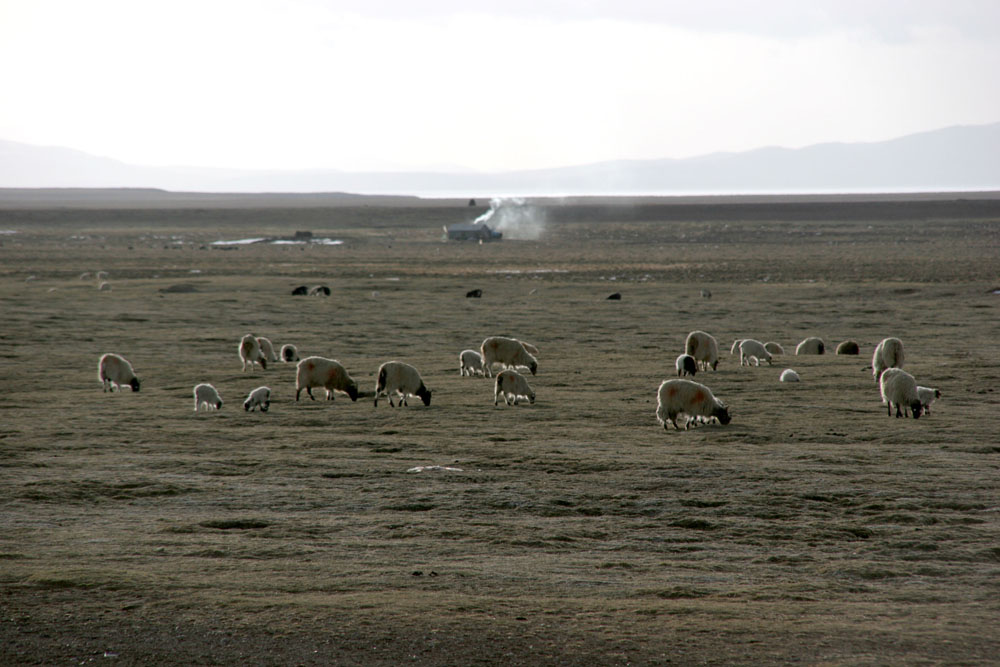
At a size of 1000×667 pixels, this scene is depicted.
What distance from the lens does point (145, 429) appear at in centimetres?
1722

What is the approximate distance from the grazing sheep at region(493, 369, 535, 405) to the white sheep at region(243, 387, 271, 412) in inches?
168

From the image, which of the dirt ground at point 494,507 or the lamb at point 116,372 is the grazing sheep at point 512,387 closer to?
the dirt ground at point 494,507

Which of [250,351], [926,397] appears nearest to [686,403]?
[926,397]

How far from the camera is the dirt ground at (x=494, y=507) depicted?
→ 8.15 meters

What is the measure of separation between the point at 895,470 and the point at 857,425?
348cm

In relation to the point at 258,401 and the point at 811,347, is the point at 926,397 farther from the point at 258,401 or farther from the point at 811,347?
the point at 258,401

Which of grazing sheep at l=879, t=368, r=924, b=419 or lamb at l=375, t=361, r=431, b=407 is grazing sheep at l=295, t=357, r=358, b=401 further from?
grazing sheep at l=879, t=368, r=924, b=419

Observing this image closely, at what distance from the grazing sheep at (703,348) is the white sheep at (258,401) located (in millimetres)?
9708

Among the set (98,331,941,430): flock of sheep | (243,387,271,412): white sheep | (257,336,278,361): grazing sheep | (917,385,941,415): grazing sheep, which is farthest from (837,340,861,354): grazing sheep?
(243,387,271,412): white sheep

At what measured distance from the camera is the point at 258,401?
19203 millimetres

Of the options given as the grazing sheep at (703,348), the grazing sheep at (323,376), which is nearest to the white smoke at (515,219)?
the grazing sheep at (703,348)

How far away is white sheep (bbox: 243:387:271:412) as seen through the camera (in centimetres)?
1903

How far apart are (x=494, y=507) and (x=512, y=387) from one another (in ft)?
24.5

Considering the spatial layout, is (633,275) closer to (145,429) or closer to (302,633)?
(145,429)
